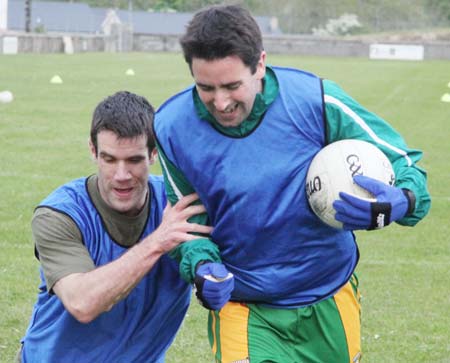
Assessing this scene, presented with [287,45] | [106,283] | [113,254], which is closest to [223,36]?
[106,283]

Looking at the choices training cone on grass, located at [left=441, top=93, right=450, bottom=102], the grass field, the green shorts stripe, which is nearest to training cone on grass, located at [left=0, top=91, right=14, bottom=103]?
the grass field

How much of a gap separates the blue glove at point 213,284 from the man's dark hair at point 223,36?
883mm

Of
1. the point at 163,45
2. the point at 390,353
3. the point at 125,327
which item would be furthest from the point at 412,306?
the point at 163,45

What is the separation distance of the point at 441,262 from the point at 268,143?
5.92m

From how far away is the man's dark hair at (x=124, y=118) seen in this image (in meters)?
5.07

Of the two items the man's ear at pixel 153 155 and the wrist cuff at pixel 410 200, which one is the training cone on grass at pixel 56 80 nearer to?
the man's ear at pixel 153 155

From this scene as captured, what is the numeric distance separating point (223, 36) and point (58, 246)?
55.2 inches

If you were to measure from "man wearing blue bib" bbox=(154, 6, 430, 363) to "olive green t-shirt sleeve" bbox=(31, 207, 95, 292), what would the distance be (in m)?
0.51

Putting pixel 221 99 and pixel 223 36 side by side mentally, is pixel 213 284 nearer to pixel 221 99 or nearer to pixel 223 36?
pixel 221 99

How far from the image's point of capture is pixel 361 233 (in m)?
11.3

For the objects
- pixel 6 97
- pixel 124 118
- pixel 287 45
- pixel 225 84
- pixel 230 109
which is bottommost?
pixel 287 45

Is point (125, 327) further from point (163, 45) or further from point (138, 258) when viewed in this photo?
point (163, 45)

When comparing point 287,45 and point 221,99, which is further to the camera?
point 287,45

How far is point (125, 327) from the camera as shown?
5402mm
